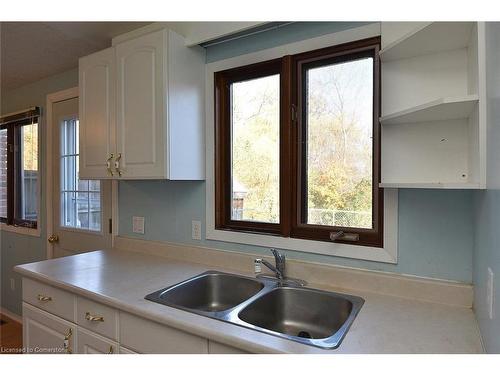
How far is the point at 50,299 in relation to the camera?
1460 millimetres

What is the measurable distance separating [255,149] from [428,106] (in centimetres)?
90

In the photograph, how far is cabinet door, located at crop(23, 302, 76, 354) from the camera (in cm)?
138

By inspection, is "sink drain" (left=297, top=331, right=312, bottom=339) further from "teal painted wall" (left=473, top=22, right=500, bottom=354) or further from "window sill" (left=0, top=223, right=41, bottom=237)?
"window sill" (left=0, top=223, right=41, bottom=237)

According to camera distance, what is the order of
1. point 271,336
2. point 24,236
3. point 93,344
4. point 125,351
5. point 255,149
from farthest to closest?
point 24,236 < point 255,149 < point 93,344 < point 125,351 < point 271,336

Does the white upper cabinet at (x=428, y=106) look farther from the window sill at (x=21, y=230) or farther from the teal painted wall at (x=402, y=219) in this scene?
the window sill at (x=21, y=230)

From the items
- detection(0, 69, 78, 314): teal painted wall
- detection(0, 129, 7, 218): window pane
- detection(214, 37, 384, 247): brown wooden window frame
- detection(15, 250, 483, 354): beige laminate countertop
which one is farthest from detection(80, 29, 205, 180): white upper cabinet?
detection(0, 129, 7, 218): window pane

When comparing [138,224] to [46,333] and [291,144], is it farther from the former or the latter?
[291,144]

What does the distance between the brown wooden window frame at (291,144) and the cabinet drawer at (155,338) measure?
2.29ft

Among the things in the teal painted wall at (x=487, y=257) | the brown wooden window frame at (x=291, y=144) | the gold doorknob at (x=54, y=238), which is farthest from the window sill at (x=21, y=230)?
the teal painted wall at (x=487, y=257)

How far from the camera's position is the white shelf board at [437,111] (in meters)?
0.90

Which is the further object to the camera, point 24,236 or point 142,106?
point 24,236

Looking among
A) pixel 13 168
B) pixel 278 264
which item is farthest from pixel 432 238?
pixel 13 168

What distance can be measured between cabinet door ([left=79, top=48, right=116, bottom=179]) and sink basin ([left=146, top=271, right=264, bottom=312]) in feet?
2.73
